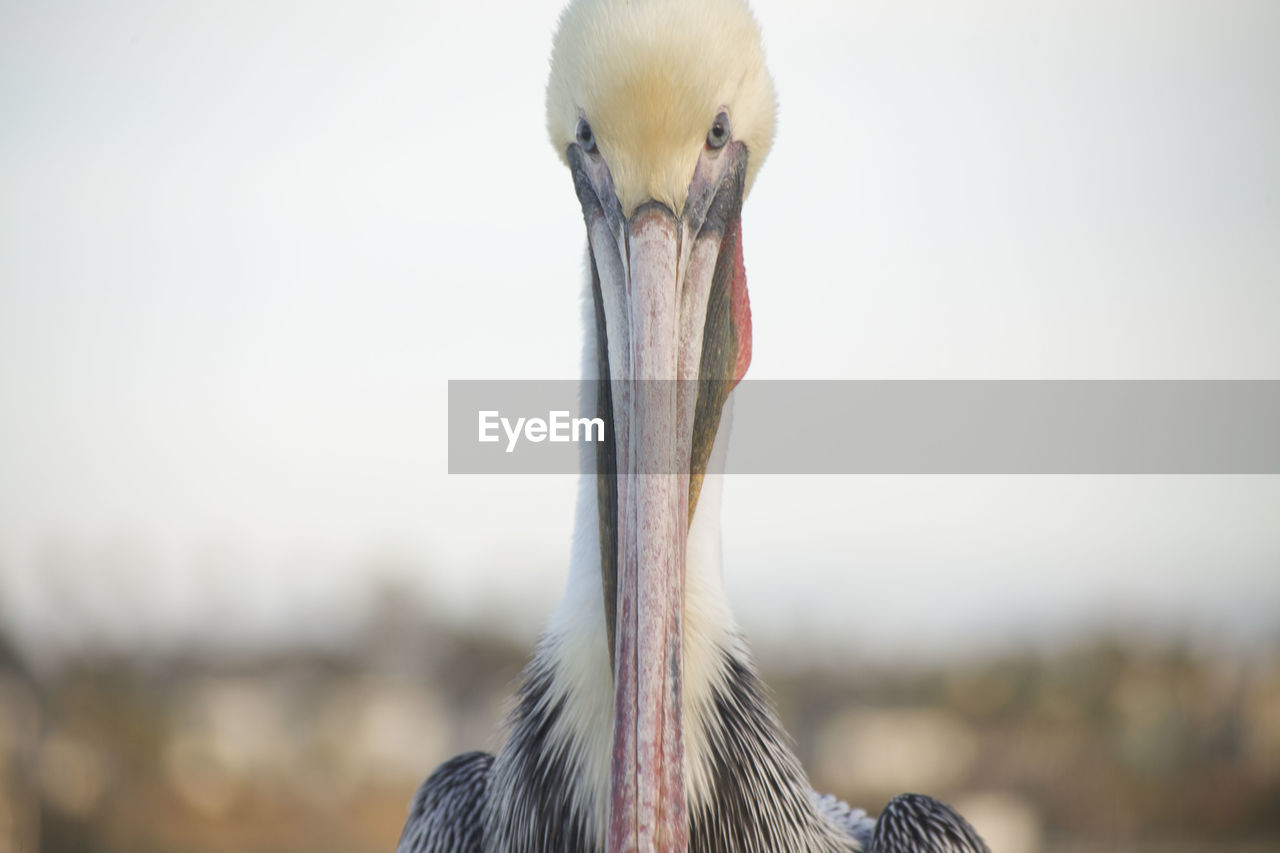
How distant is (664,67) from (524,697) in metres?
1.11

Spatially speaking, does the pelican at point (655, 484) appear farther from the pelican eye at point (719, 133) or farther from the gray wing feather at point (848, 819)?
the gray wing feather at point (848, 819)

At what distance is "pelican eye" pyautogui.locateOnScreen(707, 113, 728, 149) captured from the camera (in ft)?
4.98

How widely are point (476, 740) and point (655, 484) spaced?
18.0 ft

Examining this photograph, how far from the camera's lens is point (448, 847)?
2.02m

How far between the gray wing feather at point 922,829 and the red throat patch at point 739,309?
103 cm

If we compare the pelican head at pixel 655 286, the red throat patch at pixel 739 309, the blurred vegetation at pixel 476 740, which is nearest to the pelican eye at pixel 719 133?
the pelican head at pixel 655 286

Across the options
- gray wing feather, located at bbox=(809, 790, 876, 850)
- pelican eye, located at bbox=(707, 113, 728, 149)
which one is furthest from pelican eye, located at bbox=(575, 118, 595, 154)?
gray wing feather, located at bbox=(809, 790, 876, 850)

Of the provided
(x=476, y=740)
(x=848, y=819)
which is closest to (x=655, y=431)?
(x=848, y=819)

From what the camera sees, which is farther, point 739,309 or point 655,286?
point 739,309

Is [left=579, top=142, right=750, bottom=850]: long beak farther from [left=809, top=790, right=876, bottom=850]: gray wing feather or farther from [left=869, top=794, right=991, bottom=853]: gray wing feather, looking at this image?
[left=809, top=790, right=876, bottom=850]: gray wing feather

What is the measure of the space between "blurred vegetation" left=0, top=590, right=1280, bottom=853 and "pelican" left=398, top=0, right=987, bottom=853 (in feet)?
14.7

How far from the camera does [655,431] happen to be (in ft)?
4.44

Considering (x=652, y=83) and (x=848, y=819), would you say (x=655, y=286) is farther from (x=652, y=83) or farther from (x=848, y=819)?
(x=848, y=819)

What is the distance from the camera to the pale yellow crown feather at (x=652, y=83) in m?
1.41
